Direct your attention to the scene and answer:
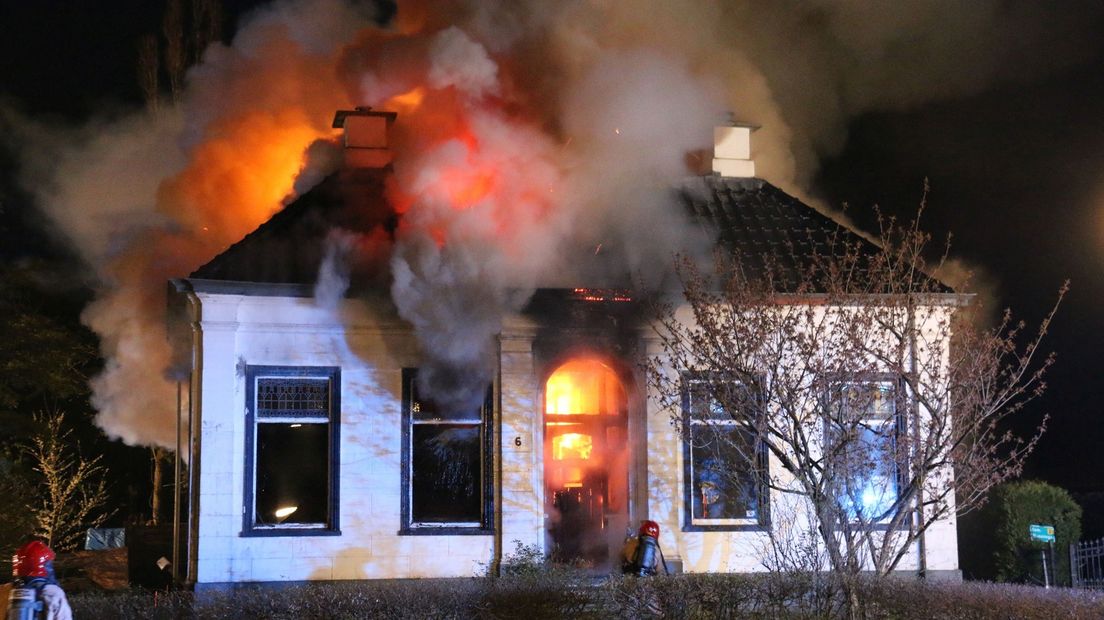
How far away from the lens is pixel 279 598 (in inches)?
369

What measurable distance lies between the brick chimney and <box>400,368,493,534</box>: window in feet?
12.7

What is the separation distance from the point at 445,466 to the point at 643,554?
12.3 ft

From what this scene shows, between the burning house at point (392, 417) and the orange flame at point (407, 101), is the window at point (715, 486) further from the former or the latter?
the orange flame at point (407, 101)

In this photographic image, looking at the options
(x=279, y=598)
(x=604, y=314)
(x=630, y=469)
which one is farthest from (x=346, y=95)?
(x=279, y=598)

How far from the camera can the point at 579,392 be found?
1652 cm

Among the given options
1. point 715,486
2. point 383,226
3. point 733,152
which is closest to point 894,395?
point 715,486

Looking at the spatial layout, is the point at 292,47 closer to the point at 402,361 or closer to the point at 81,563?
the point at 402,361

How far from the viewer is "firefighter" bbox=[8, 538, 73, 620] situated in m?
8.28

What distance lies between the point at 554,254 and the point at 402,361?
2449mm

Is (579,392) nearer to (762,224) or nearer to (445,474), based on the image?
(445,474)

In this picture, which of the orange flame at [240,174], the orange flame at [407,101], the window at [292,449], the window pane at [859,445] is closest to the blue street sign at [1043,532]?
the window pane at [859,445]

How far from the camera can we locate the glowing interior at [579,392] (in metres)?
16.2

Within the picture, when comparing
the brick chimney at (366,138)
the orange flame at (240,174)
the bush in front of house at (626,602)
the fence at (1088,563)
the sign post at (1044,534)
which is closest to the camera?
the bush in front of house at (626,602)

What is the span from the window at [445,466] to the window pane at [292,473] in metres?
1.07
